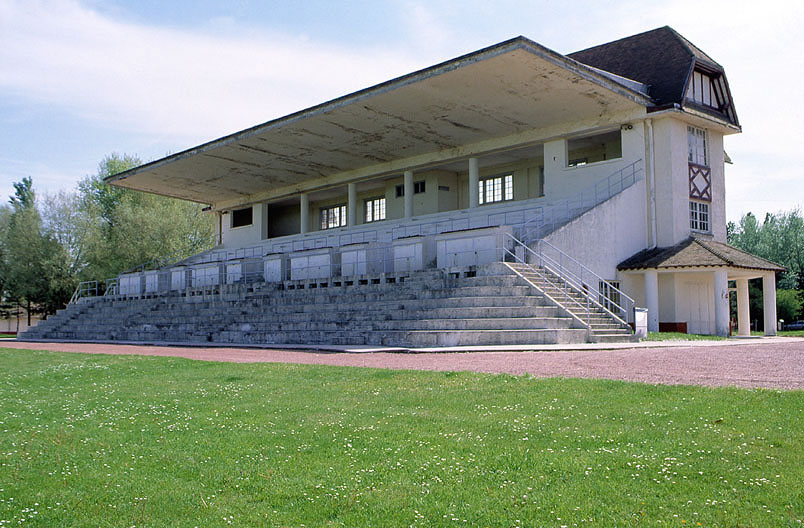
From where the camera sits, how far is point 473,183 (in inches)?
1415

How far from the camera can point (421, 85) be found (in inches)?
1075

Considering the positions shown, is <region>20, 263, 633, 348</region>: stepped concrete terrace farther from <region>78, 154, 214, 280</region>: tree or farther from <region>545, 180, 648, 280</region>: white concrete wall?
<region>78, 154, 214, 280</region>: tree

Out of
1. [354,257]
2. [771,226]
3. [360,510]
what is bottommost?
[360,510]

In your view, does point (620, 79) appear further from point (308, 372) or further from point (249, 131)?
point (308, 372)

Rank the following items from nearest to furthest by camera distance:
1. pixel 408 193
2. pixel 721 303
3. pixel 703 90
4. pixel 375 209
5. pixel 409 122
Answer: pixel 721 303, pixel 409 122, pixel 703 90, pixel 408 193, pixel 375 209

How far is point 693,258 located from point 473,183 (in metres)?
11.5

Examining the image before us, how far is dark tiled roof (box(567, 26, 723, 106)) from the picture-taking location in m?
31.3

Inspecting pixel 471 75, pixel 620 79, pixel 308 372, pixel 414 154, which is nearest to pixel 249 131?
pixel 414 154

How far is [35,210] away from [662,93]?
47.6 metres

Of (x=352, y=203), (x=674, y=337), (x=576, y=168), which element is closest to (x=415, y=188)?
(x=352, y=203)

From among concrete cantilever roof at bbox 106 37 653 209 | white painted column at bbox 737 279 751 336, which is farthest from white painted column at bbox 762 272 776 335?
concrete cantilever roof at bbox 106 37 653 209

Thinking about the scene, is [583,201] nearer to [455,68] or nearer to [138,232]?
[455,68]

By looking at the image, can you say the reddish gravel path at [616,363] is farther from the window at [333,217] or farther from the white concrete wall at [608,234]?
the window at [333,217]

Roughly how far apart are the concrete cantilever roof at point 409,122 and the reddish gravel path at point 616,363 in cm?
1126
